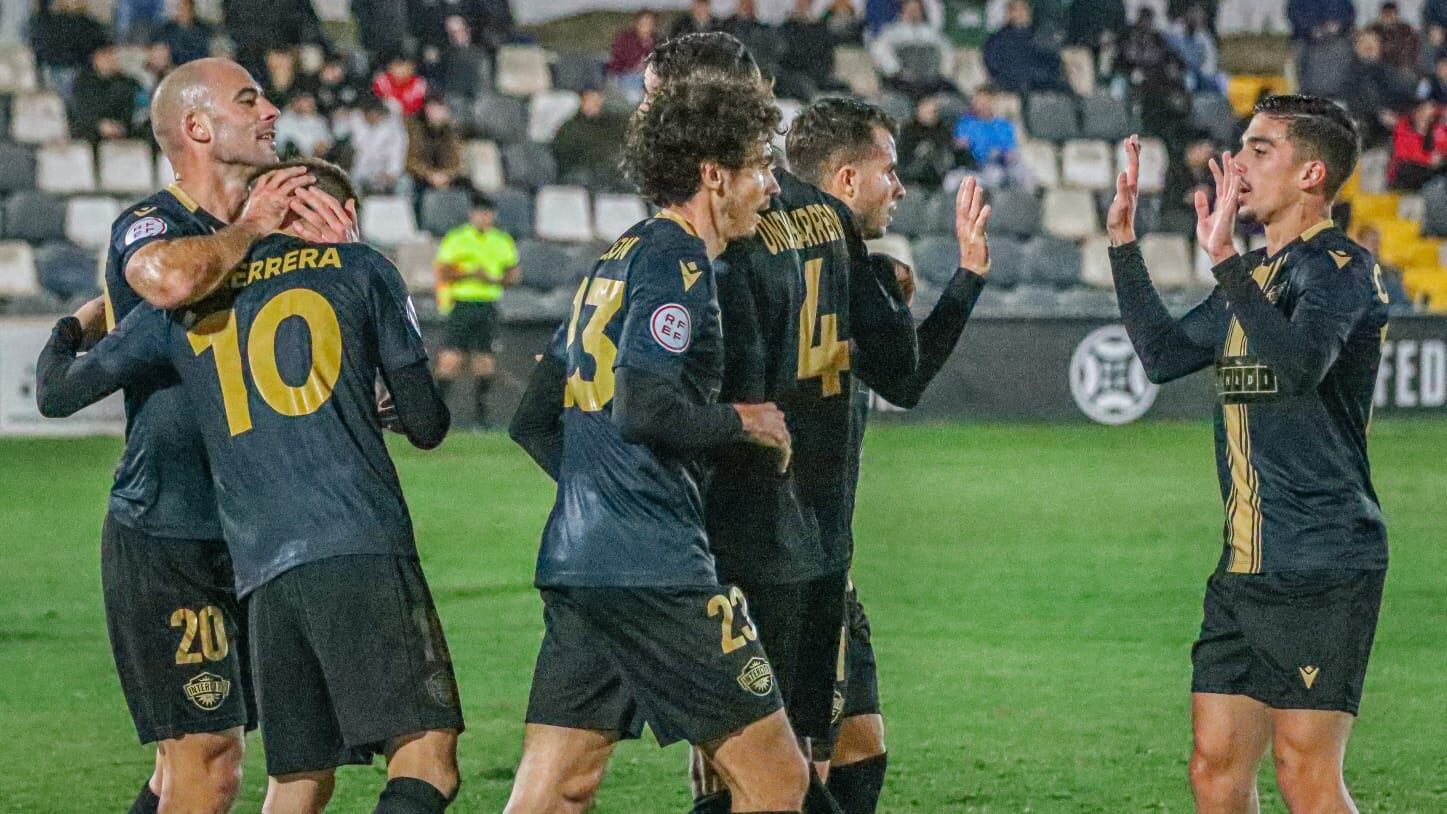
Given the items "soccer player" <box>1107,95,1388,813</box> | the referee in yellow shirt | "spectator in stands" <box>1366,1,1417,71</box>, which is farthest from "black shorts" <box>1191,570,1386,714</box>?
"spectator in stands" <box>1366,1,1417,71</box>

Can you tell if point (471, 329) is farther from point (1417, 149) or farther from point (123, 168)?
point (1417, 149)

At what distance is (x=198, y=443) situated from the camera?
A: 497cm

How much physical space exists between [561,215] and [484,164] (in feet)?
4.02

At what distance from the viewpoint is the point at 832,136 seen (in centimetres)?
531

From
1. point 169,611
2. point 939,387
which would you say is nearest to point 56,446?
point 939,387

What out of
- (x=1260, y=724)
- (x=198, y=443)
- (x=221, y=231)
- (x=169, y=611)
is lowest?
(x=1260, y=724)

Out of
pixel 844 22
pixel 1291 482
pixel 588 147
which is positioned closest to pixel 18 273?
pixel 588 147

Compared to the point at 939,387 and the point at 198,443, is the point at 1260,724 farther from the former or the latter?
the point at 939,387

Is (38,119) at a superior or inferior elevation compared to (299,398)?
superior

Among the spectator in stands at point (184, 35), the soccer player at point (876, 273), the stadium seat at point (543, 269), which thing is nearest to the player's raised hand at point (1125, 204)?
the soccer player at point (876, 273)

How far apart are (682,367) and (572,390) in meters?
0.33

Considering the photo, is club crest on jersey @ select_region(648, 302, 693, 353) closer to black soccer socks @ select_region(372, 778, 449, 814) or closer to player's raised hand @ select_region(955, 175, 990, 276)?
black soccer socks @ select_region(372, 778, 449, 814)

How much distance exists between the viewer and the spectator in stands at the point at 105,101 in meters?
19.3

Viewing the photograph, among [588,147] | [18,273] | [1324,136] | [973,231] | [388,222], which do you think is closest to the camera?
[1324,136]
